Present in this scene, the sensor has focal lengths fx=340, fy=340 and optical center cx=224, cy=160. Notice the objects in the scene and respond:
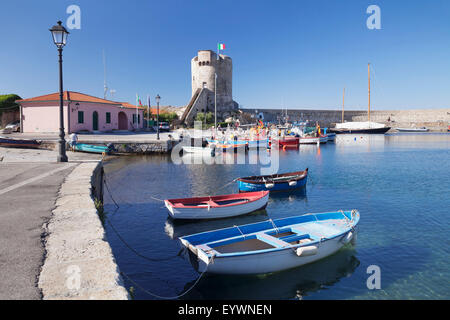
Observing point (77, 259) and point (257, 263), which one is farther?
point (257, 263)

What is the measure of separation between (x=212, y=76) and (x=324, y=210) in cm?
5400

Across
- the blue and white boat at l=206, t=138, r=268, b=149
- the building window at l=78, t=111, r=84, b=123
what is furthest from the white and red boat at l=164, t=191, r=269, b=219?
the building window at l=78, t=111, r=84, b=123

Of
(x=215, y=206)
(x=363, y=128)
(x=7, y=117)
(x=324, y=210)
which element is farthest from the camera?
(x=363, y=128)

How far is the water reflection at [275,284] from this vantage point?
23.4 ft

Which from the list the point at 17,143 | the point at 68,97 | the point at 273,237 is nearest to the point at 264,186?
the point at 273,237

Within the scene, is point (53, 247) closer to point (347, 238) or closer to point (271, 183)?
point (347, 238)

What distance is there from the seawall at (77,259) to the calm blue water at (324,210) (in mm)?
2111

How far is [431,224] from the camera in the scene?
38.5ft

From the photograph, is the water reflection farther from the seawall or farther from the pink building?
the pink building

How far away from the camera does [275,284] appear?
24.7ft

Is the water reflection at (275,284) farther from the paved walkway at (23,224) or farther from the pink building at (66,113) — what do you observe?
the pink building at (66,113)

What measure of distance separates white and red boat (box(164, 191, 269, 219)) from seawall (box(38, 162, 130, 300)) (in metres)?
4.71

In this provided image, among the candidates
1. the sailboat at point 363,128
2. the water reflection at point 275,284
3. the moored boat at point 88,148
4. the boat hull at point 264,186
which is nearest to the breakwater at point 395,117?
the sailboat at point 363,128
